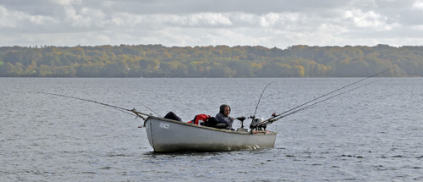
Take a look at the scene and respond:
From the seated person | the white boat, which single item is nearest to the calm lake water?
the white boat

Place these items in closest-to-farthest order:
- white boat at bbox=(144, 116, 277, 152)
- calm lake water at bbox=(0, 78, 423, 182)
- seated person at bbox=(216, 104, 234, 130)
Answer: calm lake water at bbox=(0, 78, 423, 182) → white boat at bbox=(144, 116, 277, 152) → seated person at bbox=(216, 104, 234, 130)

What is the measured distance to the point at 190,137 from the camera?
22250mm

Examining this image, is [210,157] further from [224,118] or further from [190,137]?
[224,118]

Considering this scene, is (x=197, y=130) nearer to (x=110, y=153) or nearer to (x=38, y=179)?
(x=110, y=153)

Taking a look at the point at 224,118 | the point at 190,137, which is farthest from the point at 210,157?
the point at 224,118

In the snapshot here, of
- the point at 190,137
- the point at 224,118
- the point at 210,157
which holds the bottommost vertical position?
the point at 210,157

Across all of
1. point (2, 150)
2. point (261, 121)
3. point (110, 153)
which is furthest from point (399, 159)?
point (2, 150)

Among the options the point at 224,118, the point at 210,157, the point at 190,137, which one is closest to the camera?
the point at 190,137

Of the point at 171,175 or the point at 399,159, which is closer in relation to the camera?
the point at 171,175

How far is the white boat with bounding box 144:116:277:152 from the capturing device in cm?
2180

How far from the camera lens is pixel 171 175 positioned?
1948cm

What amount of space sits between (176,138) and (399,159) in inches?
345

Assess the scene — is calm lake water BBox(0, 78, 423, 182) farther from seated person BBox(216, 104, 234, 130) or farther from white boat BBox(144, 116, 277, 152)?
seated person BBox(216, 104, 234, 130)

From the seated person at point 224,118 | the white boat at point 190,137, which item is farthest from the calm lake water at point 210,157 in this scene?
the seated person at point 224,118
